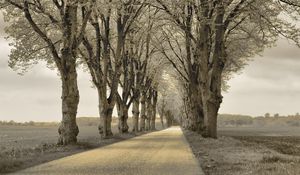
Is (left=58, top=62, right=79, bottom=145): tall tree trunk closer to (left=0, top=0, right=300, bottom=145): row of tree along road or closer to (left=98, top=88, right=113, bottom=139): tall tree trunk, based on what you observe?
(left=0, top=0, right=300, bottom=145): row of tree along road

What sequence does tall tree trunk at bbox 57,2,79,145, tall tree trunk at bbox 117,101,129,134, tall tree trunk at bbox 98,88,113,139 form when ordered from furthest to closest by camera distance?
tall tree trunk at bbox 117,101,129,134
tall tree trunk at bbox 98,88,113,139
tall tree trunk at bbox 57,2,79,145

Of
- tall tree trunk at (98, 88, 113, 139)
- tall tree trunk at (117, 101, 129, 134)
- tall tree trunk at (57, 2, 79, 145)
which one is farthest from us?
tall tree trunk at (117, 101, 129, 134)

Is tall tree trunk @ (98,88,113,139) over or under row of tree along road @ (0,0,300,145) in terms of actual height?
under

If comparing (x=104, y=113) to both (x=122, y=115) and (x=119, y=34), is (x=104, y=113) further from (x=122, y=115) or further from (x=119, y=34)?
(x=122, y=115)

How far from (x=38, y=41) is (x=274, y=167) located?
75.9 ft

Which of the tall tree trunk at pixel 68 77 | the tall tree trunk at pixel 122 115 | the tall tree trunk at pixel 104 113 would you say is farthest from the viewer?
the tall tree trunk at pixel 122 115

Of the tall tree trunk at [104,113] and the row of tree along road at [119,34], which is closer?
the row of tree along road at [119,34]

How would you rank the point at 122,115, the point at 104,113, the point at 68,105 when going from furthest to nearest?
the point at 122,115, the point at 104,113, the point at 68,105

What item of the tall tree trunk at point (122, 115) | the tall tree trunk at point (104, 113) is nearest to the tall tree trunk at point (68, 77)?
the tall tree trunk at point (104, 113)

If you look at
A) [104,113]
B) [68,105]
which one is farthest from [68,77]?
[104,113]

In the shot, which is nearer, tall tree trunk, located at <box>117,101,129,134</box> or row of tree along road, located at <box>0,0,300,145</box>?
row of tree along road, located at <box>0,0,300,145</box>

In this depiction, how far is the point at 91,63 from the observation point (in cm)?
3625

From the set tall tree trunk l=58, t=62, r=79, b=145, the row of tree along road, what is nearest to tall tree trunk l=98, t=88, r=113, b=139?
the row of tree along road

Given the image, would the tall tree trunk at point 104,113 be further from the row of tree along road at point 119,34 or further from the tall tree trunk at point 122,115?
the tall tree trunk at point 122,115
